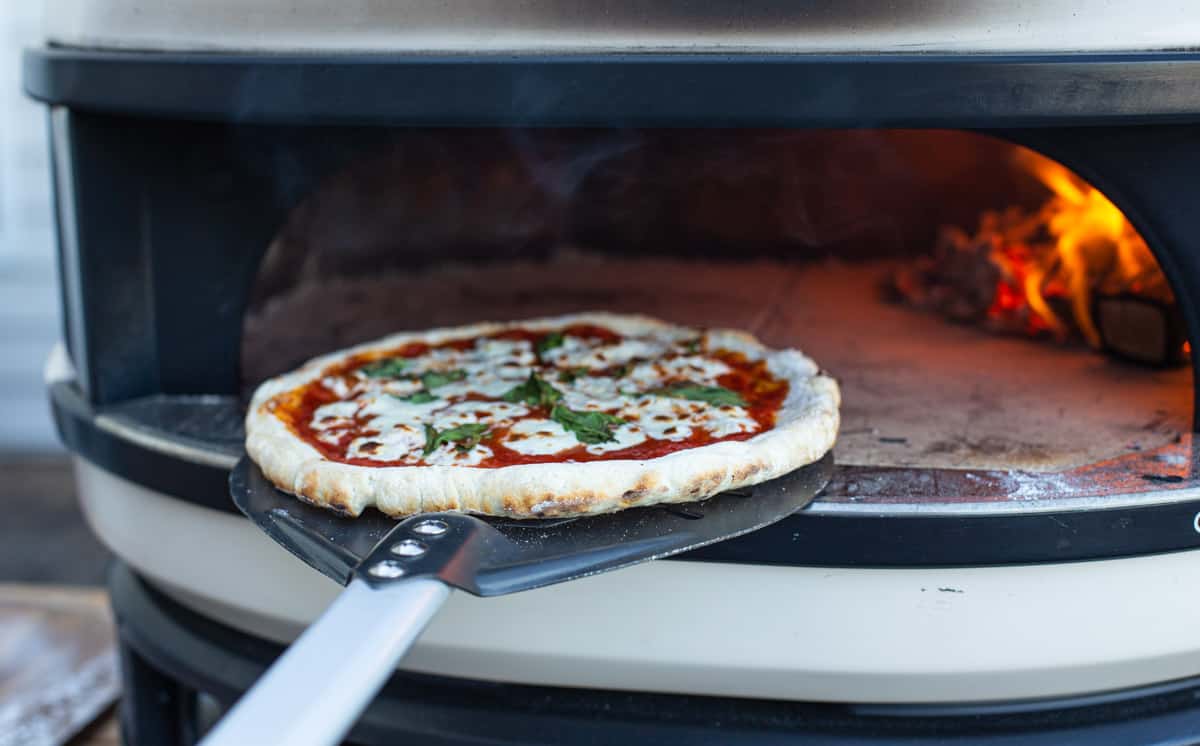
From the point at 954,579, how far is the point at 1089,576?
0.16 m

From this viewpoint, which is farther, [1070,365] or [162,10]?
[1070,365]

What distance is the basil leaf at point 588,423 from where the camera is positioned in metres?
1.40

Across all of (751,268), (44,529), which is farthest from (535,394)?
(44,529)

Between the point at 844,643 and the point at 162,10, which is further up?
the point at 162,10

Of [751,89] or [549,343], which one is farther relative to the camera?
[549,343]

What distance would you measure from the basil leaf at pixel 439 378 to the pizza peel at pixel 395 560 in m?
0.29

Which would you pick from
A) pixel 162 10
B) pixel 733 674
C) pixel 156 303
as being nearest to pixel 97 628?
pixel 156 303

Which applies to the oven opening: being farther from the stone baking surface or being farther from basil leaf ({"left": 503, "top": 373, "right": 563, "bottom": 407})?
basil leaf ({"left": 503, "top": 373, "right": 563, "bottom": 407})

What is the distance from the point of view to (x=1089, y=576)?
4.56 feet

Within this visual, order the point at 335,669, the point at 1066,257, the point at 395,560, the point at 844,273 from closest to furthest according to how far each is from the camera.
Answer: the point at 335,669, the point at 395,560, the point at 1066,257, the point at 844,273

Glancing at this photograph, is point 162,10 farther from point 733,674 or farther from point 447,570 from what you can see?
point 733,674

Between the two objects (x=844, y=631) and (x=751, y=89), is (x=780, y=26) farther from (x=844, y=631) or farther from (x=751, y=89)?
(x=844, y=631)

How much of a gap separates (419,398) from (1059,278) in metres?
1.27

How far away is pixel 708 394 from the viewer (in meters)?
1.55
